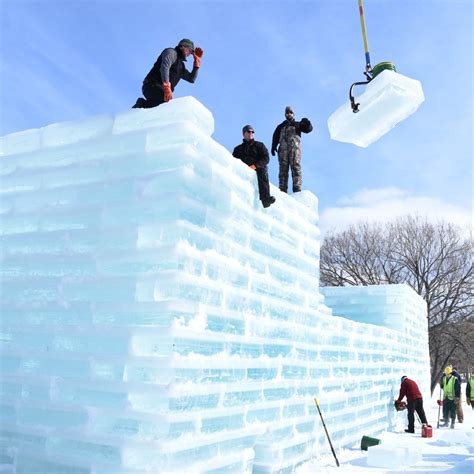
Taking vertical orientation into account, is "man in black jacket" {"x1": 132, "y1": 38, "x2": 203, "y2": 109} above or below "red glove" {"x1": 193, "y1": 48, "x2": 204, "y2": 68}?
below

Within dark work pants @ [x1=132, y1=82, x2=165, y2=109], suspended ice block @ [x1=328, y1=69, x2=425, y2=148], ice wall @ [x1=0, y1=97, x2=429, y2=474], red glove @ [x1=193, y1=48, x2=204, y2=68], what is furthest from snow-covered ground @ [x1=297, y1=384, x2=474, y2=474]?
red glove @ [x1=193, y1=48, x2=204, y2=68]

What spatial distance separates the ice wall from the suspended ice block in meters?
1.68

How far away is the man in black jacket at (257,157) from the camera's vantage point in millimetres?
5895

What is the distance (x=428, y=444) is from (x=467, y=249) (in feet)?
72.6

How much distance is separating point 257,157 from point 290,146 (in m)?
2.06

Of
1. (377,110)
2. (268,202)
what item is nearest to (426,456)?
(268,202)

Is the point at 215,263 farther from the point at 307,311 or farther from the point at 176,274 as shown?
the point at 307,311

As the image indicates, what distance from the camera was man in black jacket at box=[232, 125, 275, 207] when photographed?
5.89 m

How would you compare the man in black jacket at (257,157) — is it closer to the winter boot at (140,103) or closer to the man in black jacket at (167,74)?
the man in black jacket at (167,74)

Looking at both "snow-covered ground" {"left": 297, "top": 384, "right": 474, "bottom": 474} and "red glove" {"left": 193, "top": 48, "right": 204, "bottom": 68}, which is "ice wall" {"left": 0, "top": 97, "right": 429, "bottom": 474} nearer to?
"snow-covered ground" {"left": 297, "top": 384, "right": 474, "bottom": 474}

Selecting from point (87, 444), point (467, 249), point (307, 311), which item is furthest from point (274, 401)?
point (467, 249)

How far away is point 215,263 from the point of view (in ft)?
15.7

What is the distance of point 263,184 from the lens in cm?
589

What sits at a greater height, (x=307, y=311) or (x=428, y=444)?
(x=307, y=311)
